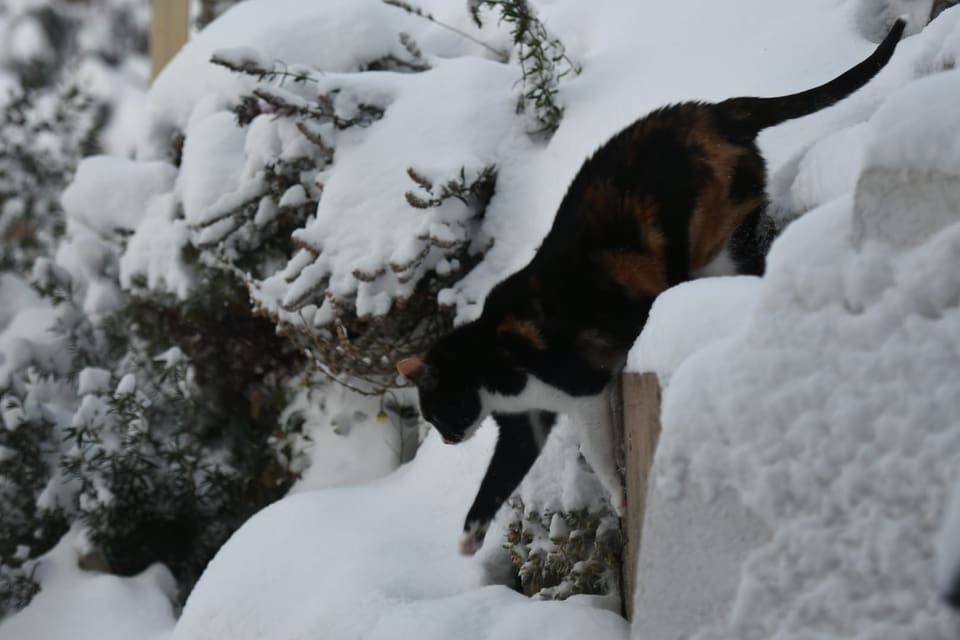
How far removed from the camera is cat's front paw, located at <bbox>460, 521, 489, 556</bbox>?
2.14 m

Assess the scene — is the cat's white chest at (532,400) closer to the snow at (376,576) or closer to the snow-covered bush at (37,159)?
the snow at (376,576)

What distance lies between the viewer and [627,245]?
2.02 meters

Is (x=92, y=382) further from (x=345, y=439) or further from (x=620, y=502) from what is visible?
(x=620, y=502)

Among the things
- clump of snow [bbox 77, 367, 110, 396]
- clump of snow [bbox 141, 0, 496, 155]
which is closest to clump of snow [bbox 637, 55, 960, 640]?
clump of snow [bbox 141, 0, 496, 155]

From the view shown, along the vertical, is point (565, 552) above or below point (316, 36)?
below

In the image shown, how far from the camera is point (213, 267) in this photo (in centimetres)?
375

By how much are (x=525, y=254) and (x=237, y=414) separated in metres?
1.81

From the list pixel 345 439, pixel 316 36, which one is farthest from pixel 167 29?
pixel 345 439

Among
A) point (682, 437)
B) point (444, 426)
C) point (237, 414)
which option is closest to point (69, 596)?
point (237, 414)

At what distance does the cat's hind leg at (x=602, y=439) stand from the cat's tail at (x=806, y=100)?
0.74 m

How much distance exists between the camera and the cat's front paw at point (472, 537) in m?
2.14

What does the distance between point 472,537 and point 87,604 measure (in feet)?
6.45

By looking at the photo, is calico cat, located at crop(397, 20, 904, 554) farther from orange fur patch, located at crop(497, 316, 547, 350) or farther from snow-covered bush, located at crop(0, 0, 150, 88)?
snow-covered bush, located at crop(0, 0, 150, 88)

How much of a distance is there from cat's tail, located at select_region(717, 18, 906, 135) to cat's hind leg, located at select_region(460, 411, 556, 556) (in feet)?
2.95
